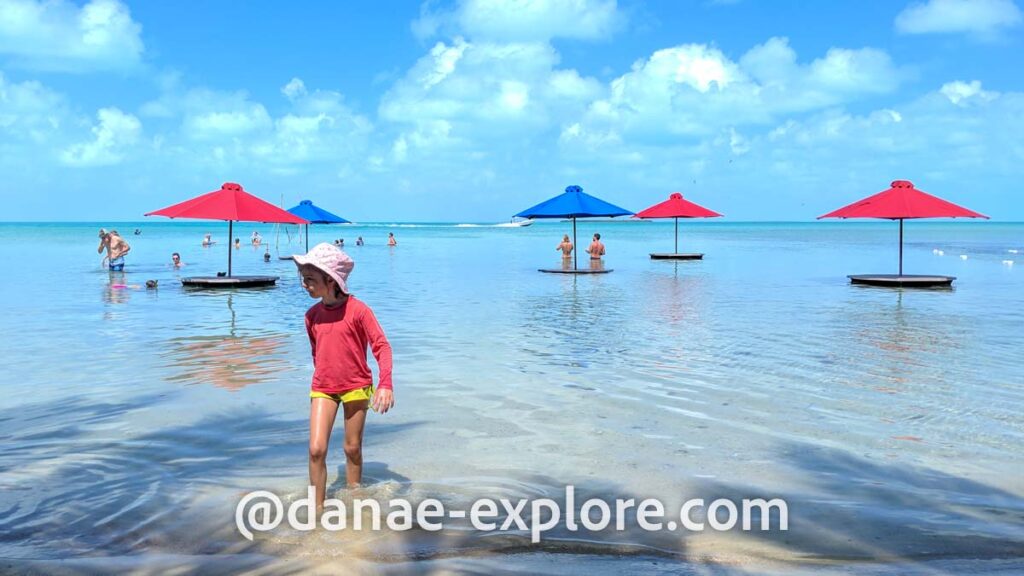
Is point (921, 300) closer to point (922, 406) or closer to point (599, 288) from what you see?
point (599, 288)

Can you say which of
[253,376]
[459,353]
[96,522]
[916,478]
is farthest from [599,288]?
[96,522]

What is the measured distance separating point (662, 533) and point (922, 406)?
4.02 m

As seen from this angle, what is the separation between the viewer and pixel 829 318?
43.8 feet

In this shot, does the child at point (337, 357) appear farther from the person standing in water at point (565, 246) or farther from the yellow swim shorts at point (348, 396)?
the person standing in water at point (565, 246)

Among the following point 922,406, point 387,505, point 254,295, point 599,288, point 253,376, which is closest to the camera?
point 387,505

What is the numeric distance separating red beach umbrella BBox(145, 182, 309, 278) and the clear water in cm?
489

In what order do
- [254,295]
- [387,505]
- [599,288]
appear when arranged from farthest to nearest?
[599,288] < [254,295] < [387,505]

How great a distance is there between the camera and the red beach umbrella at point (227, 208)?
59.7ft

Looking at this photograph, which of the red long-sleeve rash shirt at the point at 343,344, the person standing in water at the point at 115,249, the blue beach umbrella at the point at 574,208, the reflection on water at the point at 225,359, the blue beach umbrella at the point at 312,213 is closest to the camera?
the red long-sleeve rash shirt at the point at 343,344

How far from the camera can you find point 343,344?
441 cm

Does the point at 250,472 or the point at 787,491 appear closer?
the point at 787,491

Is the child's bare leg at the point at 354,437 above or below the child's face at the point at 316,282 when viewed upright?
below

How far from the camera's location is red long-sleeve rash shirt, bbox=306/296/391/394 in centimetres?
441

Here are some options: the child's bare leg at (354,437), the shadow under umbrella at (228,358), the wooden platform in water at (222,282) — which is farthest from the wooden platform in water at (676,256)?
the child's bare leg at (354,437)
